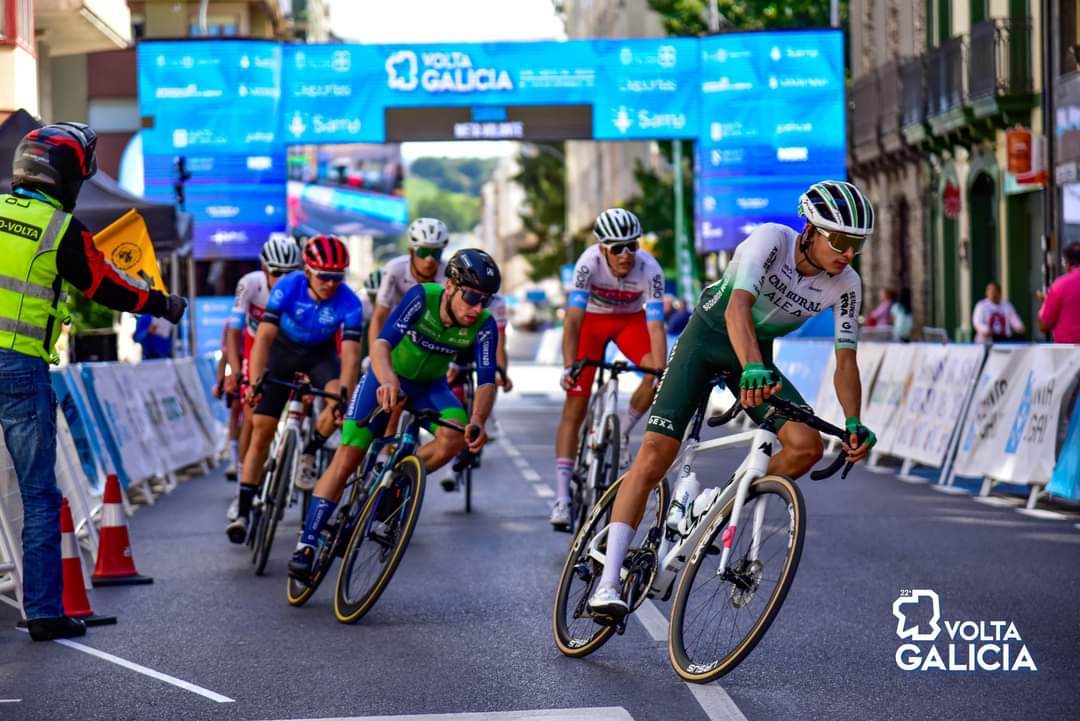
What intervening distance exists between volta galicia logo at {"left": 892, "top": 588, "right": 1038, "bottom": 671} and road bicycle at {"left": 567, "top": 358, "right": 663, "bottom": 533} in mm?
2473

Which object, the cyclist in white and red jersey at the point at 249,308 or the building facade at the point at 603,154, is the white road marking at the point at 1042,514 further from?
the building facade at the point at 603,154

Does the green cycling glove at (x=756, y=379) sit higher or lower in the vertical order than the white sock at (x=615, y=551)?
higher

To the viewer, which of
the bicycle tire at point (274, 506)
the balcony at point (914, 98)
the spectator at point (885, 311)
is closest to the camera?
the bicycle tire at point (274, 506)

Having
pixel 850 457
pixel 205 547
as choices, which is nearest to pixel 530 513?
pixel 205 547

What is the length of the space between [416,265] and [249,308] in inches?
80.2

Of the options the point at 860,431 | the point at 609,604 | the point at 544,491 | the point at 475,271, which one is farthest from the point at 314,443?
the point at 860,431

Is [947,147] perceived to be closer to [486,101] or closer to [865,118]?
[865,118]

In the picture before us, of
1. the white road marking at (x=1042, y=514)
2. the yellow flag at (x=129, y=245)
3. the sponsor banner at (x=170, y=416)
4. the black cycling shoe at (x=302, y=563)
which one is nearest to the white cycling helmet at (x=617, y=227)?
the yellow flag at (x=129, y=245)

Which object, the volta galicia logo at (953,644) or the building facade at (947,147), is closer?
the volta galicia logo at (953,644)

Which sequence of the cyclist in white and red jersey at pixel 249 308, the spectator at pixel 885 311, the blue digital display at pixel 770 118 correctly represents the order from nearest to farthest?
the cyclist in white and red jersey at pixel 249 308 < the blue digital display at pixel 770 118 < the spectator at pixel 885 311

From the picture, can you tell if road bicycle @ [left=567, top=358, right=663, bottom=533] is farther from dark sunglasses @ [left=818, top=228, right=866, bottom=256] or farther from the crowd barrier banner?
dark sunglasses @ [left=818, top=228, right=866, bottom=256]

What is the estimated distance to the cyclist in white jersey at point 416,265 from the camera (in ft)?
40.2

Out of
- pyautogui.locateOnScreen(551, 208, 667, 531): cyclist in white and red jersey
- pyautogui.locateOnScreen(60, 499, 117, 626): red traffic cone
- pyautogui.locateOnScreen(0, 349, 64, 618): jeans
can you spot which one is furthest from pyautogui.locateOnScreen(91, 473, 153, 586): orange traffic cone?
pyautogui.locateOnScreen(551, 208, 667, 531): cyclist in white and red jersey

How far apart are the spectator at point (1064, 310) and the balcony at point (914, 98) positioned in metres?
19.9
